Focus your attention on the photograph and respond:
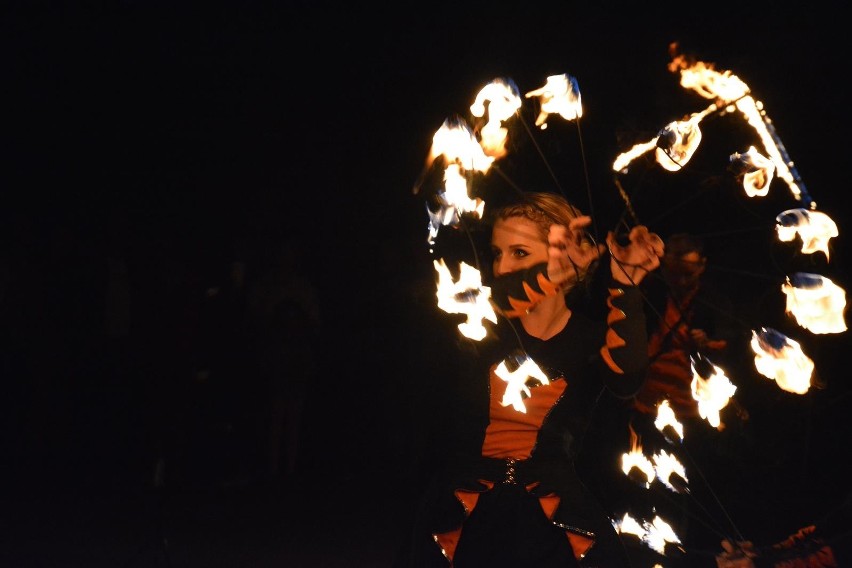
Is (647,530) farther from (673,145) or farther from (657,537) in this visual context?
(673,145)

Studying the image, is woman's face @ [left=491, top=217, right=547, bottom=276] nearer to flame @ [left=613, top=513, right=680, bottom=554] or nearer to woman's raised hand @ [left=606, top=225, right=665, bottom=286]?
woman's raised hand @ [left=606, top=225, right=665, bottom=286]

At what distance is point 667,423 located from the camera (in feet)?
14.7

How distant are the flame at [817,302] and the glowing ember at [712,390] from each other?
372 mm

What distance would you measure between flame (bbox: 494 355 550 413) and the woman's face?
43cm

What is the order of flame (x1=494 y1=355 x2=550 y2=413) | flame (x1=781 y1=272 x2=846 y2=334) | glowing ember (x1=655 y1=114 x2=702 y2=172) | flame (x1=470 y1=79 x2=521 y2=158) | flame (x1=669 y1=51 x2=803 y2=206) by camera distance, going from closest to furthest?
flame (x1=494 y1=355 x2=550 y2=413), flame (x1=781 y1=272 x2=846 y2=334), flame (x1=470 y1=79 x2=521 y2=158), glowing ember (x1=655 y1=114 x2=702 y2=172), flame (x1=669 y1=51 x2=803 y2=206)

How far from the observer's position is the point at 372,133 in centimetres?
899

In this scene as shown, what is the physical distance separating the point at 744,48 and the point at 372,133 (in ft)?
11.5

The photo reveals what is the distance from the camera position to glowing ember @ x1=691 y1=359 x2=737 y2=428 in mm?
3771

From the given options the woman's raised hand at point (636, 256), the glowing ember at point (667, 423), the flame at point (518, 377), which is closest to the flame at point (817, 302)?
the woman's raised hand at point (636, 256)

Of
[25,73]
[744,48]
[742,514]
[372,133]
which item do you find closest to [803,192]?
[742,514]

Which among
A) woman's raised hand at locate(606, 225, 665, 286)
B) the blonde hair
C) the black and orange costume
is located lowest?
the black and orange costume

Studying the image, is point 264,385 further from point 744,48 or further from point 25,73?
point 744,48

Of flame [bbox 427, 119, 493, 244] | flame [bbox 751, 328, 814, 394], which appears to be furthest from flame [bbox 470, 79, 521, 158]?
flame [bbox 751, 328, 814, 394]

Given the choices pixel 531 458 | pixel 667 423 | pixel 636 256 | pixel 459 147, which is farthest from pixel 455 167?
pixel 667 423
